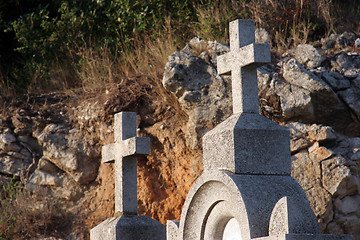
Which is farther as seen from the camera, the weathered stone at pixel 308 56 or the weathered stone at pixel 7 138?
the weathered stone at pixel 7 138

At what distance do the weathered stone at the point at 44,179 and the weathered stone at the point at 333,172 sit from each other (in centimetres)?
391

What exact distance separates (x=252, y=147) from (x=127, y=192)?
164 centimetres

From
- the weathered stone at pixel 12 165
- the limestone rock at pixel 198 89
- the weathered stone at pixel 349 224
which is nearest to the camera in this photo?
the weathered stone at pixel 349 224

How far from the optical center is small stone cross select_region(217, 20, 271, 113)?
12.8ft

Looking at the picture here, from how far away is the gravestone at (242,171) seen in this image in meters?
3.49

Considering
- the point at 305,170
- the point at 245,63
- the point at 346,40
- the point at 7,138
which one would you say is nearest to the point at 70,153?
the point at 7,138

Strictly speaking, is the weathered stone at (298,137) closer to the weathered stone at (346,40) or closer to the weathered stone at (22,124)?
the weathered stone at (346,40)

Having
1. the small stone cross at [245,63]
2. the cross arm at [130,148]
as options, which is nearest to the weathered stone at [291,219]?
the small stone cross at [245,63]

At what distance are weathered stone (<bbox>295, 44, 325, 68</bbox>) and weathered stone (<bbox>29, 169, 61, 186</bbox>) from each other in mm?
3785

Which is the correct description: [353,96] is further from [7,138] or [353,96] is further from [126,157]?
[7,138]

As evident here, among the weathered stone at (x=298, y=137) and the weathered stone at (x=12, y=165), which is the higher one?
the weathered stone at (x=298, y=137)

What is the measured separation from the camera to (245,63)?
3.95 m

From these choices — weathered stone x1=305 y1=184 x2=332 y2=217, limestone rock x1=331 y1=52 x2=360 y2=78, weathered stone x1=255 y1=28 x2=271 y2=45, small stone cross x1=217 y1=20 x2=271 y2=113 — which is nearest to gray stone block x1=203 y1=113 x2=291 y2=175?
small stone cross x1=217 y1=20 x2=271 y2=113

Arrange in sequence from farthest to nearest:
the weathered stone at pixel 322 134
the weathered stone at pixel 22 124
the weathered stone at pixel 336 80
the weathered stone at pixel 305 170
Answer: the weathered stone at pixel 22 124 → the weathered stone at pixel 336 80 → the weathered stone at pixel 322 134 → the weathered stone at pixel 305 170
